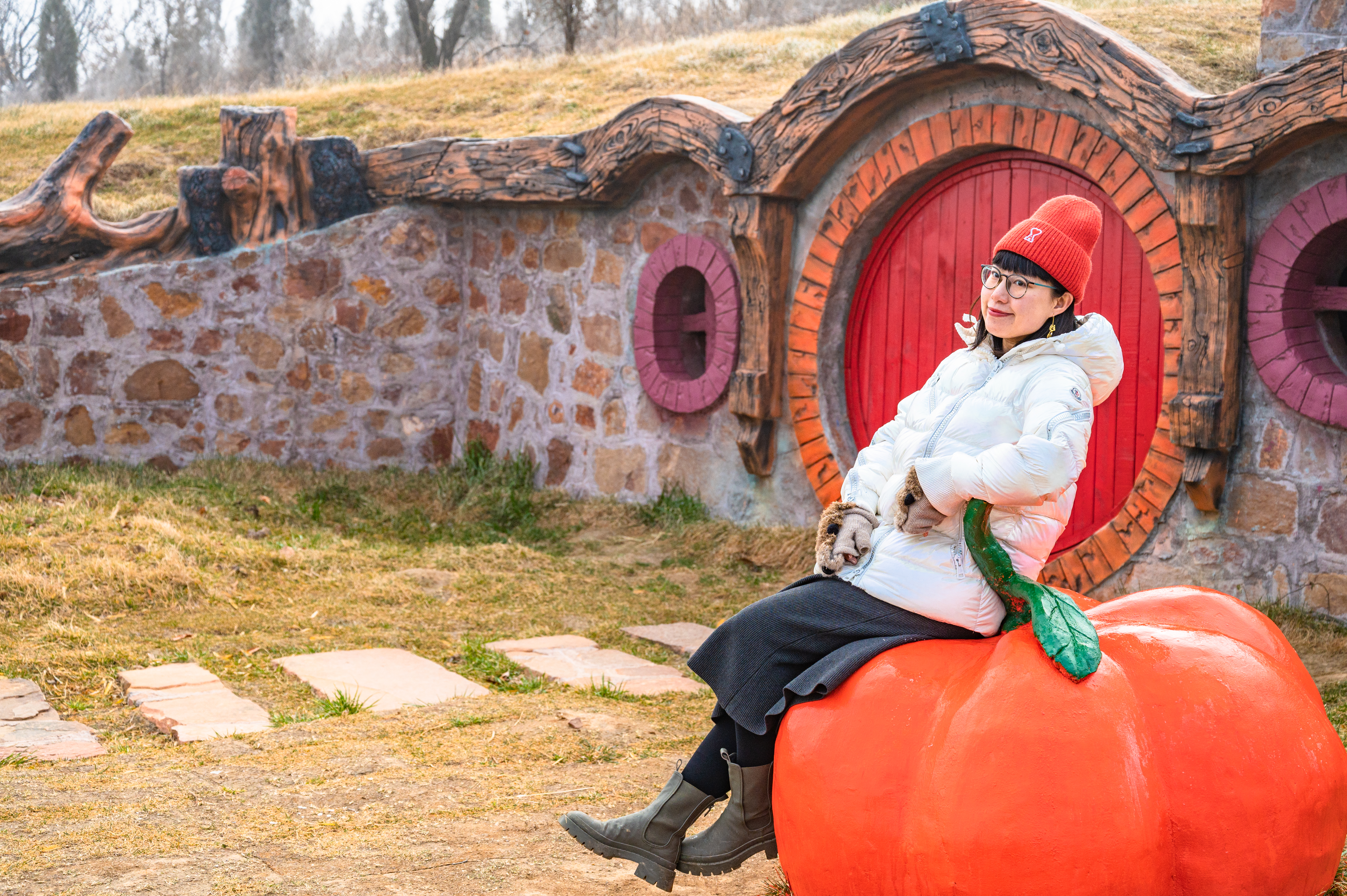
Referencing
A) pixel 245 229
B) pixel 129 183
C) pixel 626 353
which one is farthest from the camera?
pixel 129 183

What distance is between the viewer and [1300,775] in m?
2.33

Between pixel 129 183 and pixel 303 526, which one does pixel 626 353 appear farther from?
pixel 129 183

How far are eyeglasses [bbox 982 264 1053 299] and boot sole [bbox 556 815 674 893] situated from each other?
51.3 inches

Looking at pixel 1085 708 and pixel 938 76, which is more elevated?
pixel 938 76

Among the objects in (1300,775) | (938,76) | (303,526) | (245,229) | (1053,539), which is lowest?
(303,526)

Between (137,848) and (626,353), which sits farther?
(626,353)

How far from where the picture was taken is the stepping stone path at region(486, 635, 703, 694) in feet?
15.4

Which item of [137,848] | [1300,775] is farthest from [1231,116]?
[137,848]

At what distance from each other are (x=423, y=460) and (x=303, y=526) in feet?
5.42

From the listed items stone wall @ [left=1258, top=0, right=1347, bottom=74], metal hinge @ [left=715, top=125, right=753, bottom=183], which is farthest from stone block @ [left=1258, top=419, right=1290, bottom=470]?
metal hinge @ [left=715, top=125, right=753, bottom=183]

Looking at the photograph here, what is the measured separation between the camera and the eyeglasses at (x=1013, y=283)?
2.61 metres

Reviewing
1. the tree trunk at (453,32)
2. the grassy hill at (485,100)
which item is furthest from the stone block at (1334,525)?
the tree trunk at (453,32)

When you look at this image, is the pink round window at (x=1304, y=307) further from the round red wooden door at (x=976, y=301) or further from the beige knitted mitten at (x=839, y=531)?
the beige knitted mitten at (x=839, y=531)

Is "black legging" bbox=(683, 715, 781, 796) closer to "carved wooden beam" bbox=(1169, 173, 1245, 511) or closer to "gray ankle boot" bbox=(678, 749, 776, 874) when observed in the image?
"gray ankle boot" bbox=(678, 749, 776, 874)
